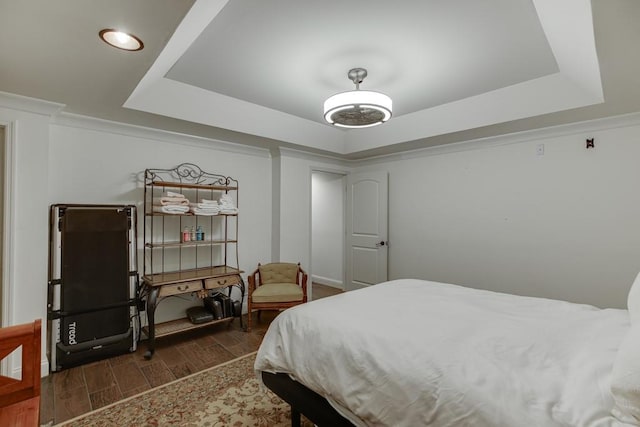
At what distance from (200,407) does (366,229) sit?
3353mm

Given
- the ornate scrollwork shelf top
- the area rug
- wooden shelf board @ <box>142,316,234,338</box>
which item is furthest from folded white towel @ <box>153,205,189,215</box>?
the area rug

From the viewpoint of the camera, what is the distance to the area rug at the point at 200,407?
6.36 ft

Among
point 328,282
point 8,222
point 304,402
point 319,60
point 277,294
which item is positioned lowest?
point 328,282

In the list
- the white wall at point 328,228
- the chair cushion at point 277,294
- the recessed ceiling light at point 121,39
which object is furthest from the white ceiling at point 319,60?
the white wall at point 328,228

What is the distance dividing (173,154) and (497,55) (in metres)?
3.23

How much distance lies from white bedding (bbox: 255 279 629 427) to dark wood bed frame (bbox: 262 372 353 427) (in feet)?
0.20

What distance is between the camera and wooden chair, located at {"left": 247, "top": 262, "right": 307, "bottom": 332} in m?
3.45

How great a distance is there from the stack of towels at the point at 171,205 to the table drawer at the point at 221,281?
760 mm

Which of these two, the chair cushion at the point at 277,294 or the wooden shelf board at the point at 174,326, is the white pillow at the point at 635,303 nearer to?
the chair cushion at the point at 277,294

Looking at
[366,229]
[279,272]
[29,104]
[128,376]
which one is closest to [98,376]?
[128,376]

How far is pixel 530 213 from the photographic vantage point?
3342mm

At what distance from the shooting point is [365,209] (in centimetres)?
488

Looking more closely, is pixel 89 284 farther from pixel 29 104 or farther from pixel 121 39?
pixel 121 39

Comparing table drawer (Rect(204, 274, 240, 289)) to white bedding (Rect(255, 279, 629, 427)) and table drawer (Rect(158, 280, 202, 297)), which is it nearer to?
table drawer (Rect(158, 280, 202, 297))
